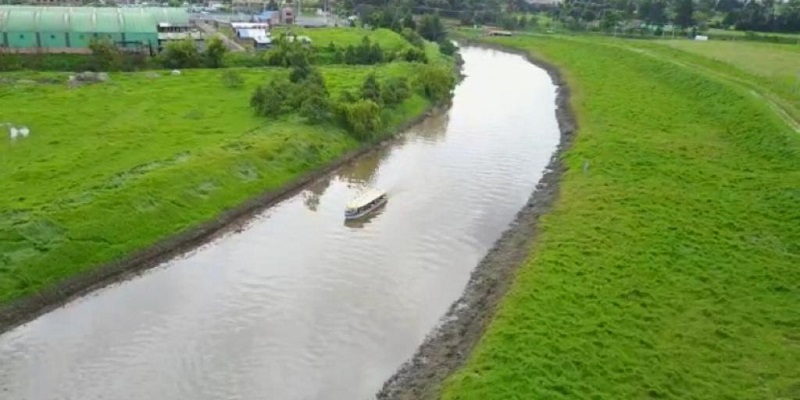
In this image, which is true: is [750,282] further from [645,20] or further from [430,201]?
[645,20]

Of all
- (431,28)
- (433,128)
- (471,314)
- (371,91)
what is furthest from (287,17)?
(471,314)

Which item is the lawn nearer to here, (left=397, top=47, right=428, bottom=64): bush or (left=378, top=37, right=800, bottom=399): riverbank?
(left=378, top=37, right=800, bottom=399): riverbank

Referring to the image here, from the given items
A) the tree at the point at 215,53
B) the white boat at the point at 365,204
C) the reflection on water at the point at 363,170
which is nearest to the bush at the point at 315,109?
the reflection on water at the point at 363,170

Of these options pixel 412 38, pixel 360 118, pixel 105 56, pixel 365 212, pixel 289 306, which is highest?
pixel 412 38

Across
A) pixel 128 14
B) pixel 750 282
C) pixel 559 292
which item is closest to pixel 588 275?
pixel 559 292

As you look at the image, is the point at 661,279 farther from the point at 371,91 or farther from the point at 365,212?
the point at 371,91
